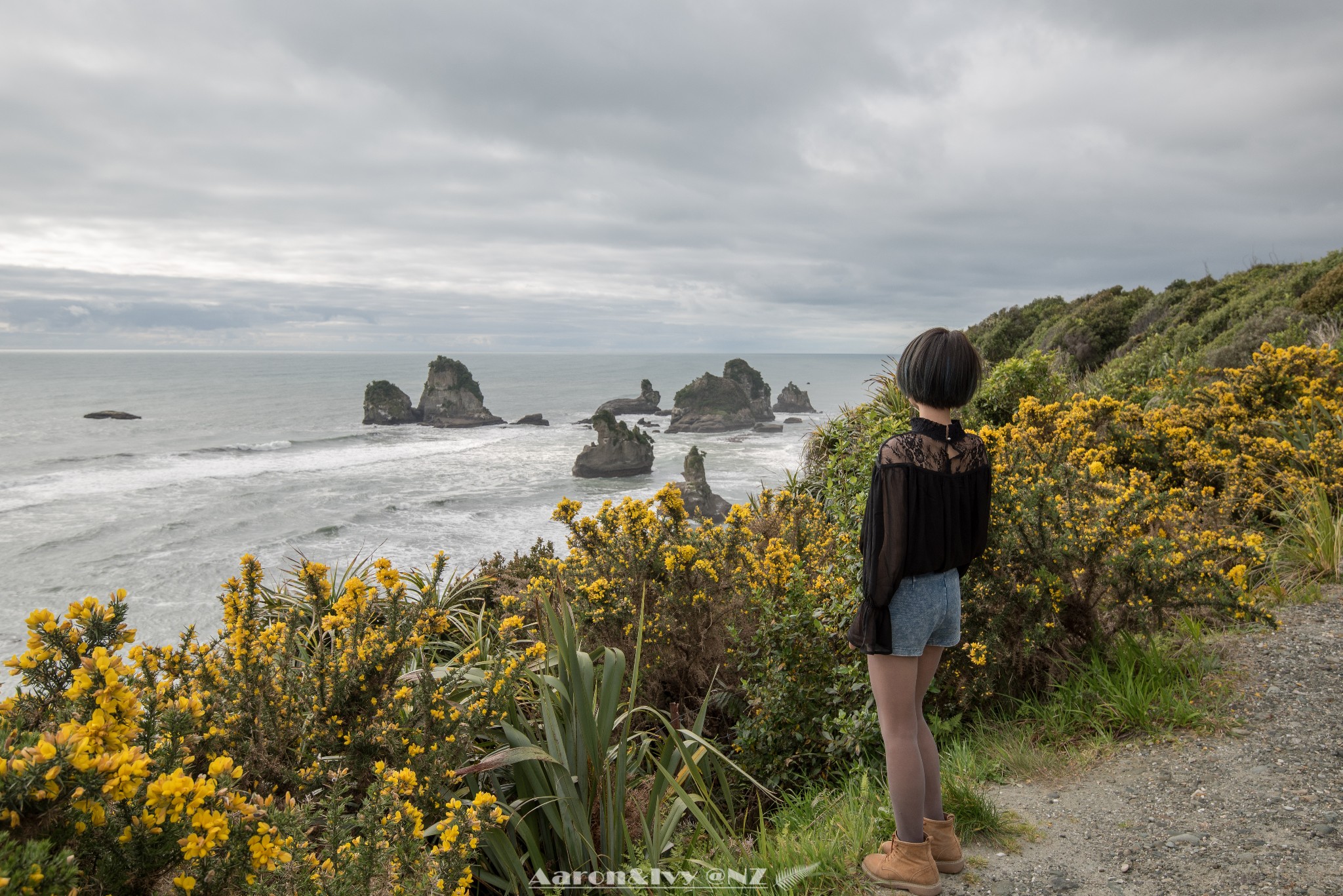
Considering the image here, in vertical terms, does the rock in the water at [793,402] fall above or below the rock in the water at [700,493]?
above

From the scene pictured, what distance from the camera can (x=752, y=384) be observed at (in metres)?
84.4

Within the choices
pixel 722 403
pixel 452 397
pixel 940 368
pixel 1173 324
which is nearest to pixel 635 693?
pixel 940 368

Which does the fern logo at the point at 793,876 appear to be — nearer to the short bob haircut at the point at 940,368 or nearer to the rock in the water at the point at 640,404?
the short bob haircut at the point at 940,368

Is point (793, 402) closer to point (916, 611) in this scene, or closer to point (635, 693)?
point (635, 693)

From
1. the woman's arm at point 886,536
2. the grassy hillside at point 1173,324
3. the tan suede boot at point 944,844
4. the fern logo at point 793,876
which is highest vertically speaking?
the grassy hillside at point 1173,324

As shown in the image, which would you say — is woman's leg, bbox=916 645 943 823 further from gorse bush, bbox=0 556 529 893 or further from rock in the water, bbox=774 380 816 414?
rock in the water, bbox=774 380 816 414

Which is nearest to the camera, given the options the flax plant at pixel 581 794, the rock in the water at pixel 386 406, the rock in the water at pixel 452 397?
the flax plant at pixel 581 794

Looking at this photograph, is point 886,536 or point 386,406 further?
point 386,406

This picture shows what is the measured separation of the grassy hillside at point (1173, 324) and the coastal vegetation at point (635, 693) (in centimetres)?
769

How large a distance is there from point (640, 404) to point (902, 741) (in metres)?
94.3

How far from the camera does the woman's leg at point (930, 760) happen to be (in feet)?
8.78

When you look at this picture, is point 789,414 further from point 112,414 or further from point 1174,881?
point 1174,881

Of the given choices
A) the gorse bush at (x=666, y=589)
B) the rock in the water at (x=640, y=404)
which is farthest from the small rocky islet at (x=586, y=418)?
the gorse bush at (x=666, y=589)

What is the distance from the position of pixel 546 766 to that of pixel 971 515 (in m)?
1.99
